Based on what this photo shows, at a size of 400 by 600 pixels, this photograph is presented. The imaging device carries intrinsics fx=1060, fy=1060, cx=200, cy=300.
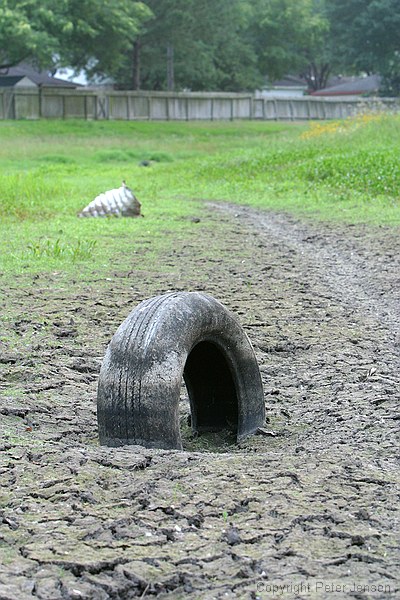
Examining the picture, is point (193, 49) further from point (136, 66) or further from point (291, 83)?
point (291, 83)

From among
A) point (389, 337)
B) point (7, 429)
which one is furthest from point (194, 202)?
point (7, 429)

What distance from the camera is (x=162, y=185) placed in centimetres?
1841

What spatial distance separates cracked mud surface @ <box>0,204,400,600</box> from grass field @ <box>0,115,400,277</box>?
8.74ft

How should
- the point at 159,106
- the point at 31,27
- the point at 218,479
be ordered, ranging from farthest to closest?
the point at 159,106 < the point at 31,27 < the point at 218,479

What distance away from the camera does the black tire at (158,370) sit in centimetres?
429

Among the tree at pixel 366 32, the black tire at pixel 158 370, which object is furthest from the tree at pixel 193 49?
the black tire at pixel 158 370

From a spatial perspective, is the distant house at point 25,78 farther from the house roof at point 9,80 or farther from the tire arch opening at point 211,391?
the tire arch opening at point 211,391

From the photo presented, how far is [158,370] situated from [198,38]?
4677cm

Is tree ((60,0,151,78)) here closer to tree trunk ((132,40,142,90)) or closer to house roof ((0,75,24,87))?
tree trunk ((132,40,142,90))

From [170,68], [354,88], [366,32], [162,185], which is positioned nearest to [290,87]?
[354,88]

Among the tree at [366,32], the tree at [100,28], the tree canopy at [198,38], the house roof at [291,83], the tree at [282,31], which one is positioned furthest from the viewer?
the house roof at [291,83]

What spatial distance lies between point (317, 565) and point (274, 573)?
13 centimetres

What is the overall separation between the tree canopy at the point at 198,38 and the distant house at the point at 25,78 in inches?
78.7

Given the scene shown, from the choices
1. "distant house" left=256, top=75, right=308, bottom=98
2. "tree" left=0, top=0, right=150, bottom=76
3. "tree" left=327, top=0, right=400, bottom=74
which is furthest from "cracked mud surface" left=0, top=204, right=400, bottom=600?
"distant house" left=256, top=75, right=308, bottom=98
